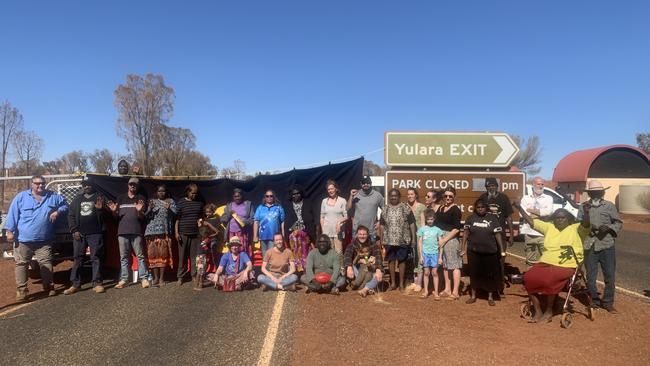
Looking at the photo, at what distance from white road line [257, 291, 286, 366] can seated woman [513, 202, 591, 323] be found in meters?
3.50

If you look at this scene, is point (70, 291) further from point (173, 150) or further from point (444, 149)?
point (173, 150)

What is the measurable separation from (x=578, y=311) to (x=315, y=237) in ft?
15.4

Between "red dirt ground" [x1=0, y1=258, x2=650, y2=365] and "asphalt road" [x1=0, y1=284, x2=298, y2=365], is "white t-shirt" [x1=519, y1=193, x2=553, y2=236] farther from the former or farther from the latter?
"asphalt road" [x1=0, y1=284, x2=298, y2=365]

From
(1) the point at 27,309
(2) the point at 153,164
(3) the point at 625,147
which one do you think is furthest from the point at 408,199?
(2) the point at 153,164

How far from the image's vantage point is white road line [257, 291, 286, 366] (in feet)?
14.1

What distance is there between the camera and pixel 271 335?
5.04m

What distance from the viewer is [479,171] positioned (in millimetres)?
8625

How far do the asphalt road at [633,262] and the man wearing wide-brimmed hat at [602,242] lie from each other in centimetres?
171

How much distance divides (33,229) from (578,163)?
3326cm

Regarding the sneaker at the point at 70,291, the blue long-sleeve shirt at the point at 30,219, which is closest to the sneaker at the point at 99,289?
the sneaker at the point at 70,291

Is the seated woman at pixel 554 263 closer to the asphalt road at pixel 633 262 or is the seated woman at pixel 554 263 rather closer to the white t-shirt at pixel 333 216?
the asphalt road at pixel 633 262

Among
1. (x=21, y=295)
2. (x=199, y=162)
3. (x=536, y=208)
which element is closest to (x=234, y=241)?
(x=21, y=295)

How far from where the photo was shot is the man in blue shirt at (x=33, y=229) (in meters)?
6.86

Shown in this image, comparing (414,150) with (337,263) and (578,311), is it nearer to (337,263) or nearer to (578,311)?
(337,263)
